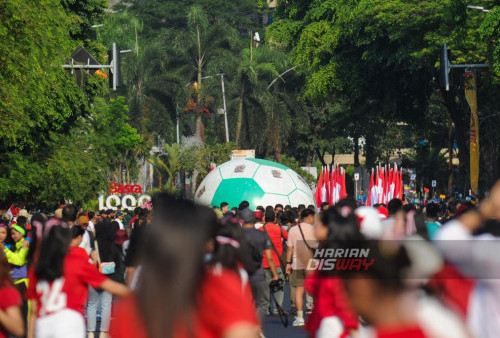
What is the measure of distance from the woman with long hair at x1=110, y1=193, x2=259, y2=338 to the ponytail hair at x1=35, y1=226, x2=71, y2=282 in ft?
12.1

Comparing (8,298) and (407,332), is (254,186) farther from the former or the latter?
(407,332)

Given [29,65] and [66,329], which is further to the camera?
[29,65]

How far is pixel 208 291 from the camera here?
347cm

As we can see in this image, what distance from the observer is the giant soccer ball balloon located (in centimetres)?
3334

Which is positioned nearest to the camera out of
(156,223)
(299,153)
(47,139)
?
(156,223)

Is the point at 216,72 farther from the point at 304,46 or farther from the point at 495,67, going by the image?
the point at 495,67

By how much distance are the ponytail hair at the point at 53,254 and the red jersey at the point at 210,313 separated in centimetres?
364

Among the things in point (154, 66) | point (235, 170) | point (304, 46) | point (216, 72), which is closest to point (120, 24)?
point (154, 66)

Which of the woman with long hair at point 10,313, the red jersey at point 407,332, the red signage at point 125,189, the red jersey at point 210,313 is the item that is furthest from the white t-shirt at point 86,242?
the red signage at point 125,189

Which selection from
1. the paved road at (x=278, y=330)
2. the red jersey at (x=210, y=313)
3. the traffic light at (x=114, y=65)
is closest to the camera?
the red jersey at (x=210, y=313)

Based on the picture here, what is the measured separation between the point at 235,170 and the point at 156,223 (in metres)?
31.4

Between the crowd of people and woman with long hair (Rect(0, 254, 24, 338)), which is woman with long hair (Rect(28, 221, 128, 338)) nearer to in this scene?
the crowd of people

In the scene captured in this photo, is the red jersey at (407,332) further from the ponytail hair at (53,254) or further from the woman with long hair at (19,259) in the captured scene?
the woman with long hair at (19,259)

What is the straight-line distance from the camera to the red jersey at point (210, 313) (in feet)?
11.2
